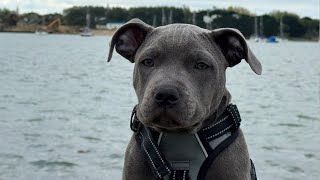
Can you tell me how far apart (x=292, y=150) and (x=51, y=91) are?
38.7ft

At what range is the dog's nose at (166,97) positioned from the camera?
4629 mm

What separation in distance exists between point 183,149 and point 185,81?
0.64 meters

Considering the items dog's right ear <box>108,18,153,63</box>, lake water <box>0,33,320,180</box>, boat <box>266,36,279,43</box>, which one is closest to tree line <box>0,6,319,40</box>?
boat <box>266,36,279,43</box>

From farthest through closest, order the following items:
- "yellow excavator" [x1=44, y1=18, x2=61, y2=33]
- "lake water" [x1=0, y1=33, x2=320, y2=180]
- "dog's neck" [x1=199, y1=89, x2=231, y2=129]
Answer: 1. "yellow excavator" [x1=44, y1=18, x2=61, y2=33]
2. "lake water" [x1=0, y1=33, x2=320, y2=180]
3. "dog's neck" [x1=199, y1=89, x2=231, y2=129]

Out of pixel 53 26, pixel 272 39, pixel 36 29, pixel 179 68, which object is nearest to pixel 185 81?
pixel 179 68

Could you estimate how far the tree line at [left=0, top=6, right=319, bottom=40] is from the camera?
90062 mm

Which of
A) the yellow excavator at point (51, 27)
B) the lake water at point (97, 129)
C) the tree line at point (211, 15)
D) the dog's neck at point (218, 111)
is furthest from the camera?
the yellow excavator at point (51, 27)

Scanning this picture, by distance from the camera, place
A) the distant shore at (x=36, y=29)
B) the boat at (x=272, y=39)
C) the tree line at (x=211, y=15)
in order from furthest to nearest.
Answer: the distant shore at (x=36, y=29) → the boat at (x=272, y=39) → the tree line at (x=211, y=15)

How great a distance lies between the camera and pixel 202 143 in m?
5.17

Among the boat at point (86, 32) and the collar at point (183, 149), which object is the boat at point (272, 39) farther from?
the collar at point (183, 149)

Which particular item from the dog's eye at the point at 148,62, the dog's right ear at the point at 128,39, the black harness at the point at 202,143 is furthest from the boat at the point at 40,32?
the dog's eye at the point at 148,62

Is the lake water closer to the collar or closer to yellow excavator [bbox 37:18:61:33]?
the collar

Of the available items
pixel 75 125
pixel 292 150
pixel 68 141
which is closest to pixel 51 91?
pixel 75 125

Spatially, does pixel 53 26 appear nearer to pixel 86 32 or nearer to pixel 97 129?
pixel 86 32
